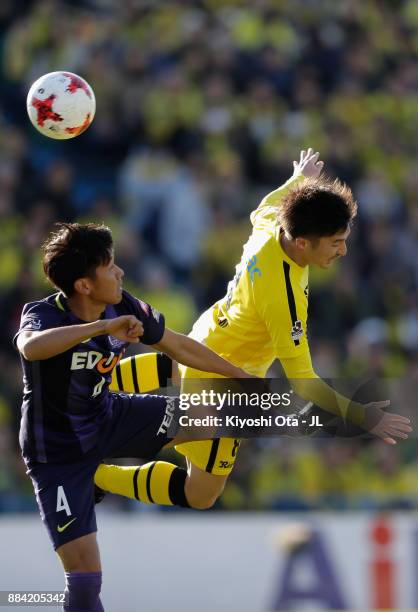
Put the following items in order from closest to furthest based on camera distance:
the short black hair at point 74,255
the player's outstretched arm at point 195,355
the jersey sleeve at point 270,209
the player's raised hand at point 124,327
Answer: the player's raised hand at point 124,327
the short black hair at point 74,255
the player's outstretched arm at point 195,355
the jersey sleeve at point 270,209

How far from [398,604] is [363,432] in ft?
9.99

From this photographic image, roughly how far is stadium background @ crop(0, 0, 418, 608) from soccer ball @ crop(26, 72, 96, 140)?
4.11 metres

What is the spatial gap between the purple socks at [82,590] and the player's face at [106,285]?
1.28 meters

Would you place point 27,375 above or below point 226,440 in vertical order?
above

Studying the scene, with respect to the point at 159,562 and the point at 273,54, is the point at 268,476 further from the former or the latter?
the point at 273,54

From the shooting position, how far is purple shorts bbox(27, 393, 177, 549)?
18.8 ft

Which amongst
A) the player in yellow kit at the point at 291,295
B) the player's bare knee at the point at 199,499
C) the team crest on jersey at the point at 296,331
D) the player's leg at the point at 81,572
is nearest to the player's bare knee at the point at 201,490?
the player's bare knee at the point at 199,499

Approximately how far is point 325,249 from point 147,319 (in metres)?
0.94

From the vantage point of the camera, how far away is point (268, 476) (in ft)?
32.7

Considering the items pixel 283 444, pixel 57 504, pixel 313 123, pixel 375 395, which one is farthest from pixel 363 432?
pixel 313 123

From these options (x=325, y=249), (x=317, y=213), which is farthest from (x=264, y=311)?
(x=317, y=213)

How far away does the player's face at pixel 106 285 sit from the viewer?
18.7 feet

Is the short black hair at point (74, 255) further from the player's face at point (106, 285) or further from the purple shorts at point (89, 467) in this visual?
the purple shorts at point (89, 467)

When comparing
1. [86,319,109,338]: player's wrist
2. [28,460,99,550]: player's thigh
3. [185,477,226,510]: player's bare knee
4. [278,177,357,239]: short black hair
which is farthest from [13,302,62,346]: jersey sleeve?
[185,477,226,510]: player's bare knee
